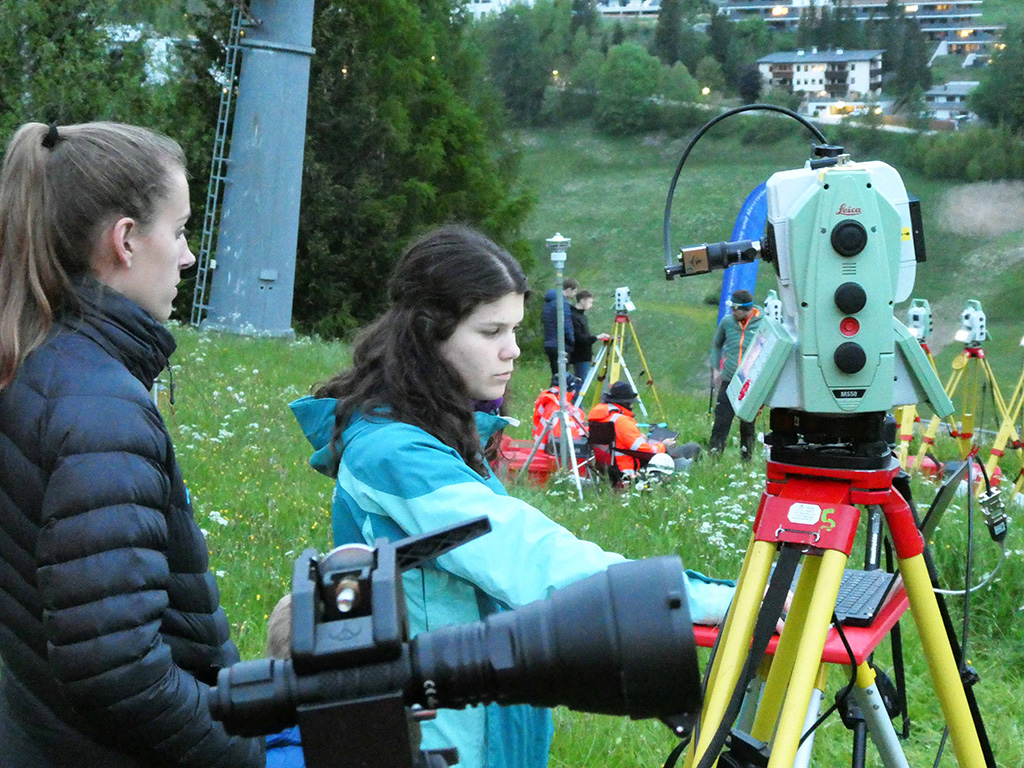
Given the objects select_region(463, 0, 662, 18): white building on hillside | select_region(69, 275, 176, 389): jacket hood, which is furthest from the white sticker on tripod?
select_region(463, 0, 662, 18): white building on hillside

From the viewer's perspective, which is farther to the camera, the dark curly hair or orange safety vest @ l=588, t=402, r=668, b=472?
orange safety vest @ l=588, t=402, r=668, b=472

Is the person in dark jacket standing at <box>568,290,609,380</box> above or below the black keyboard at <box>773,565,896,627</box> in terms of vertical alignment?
below

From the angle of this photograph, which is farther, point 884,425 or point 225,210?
point 225,210

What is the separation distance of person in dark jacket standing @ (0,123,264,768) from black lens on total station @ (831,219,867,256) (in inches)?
45.2

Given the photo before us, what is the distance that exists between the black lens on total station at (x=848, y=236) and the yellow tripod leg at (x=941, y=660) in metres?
0.60

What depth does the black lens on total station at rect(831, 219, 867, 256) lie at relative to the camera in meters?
2.05

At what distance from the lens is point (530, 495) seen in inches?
283

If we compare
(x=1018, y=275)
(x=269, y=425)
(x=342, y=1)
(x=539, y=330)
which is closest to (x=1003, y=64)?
(x=1018, y=275)

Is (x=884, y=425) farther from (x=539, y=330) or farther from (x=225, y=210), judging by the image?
(x=539, y=330)

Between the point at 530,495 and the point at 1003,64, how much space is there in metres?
48.6

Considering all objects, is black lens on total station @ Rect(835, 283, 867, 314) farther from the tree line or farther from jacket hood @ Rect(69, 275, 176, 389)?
the tree line

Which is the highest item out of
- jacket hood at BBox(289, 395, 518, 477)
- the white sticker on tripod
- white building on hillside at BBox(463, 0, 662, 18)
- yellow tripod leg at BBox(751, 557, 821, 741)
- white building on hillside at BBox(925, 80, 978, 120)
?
white building on hillside at BBox(463, 0, 662, 18)

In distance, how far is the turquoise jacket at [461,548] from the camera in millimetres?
1727

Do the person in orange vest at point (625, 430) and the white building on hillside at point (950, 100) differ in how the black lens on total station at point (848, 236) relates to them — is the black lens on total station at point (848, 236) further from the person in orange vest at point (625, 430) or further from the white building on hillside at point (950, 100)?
the white building on hillside at point (950, 100)
